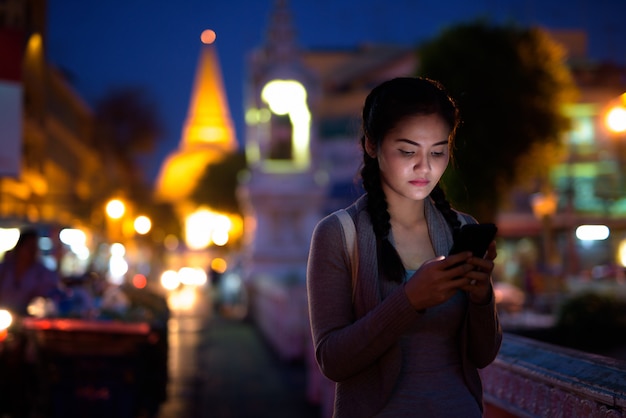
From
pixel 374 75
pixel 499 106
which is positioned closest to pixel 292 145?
pixel 499 106

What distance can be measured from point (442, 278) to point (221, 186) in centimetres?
7022

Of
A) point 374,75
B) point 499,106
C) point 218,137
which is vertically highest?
point 218,137

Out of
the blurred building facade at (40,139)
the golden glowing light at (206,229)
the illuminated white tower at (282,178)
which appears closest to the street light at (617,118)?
the blurred building facade at (40,139)

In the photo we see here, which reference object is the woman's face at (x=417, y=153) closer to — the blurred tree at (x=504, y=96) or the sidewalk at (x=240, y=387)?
the sidewalk at (x=240, y=387)

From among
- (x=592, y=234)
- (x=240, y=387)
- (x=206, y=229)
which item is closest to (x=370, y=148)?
(x=240, y=387)

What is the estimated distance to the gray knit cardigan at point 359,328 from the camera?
2.65 meters

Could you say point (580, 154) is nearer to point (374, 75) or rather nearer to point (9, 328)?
point (374, 75)

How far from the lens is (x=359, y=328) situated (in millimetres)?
2646

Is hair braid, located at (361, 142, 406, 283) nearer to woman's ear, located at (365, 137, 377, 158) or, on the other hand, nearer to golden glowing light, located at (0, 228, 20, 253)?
woman's ear, located at (365, 137, 377, 158)

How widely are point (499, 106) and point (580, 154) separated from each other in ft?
71.4

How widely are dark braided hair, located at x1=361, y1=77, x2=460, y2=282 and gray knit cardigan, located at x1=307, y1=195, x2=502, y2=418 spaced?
0.04 metres

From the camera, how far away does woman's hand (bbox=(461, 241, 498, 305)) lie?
248cm

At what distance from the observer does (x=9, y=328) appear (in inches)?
326

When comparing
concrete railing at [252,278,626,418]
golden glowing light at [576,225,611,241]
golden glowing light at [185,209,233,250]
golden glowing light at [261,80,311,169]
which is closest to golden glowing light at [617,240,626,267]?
golden glowing light at [576,225,611,241]
